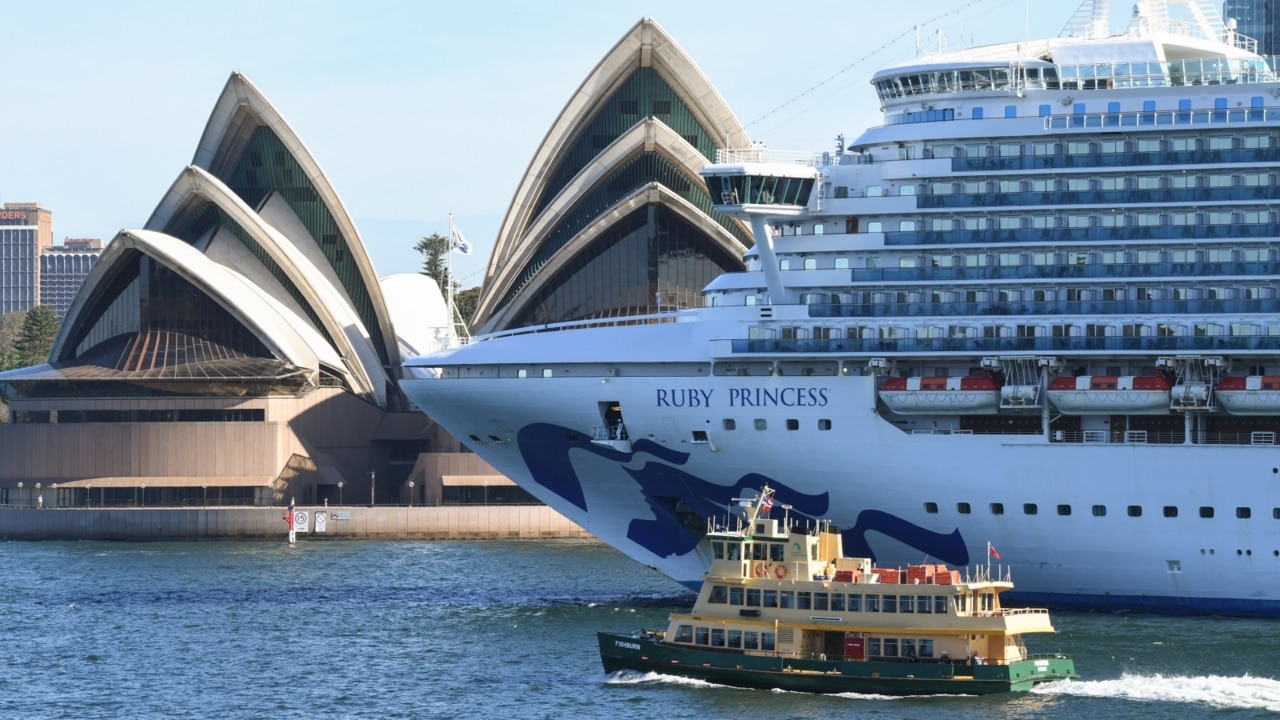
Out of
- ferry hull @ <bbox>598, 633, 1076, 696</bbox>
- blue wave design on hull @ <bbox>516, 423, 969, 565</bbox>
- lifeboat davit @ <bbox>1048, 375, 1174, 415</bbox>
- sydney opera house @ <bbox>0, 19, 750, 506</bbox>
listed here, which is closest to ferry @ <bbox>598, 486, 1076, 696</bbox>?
ferry hull @ <bbox>598, 633, 1076, 696</bbox>

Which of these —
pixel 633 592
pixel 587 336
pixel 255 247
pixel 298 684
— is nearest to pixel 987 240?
pixel 587 336

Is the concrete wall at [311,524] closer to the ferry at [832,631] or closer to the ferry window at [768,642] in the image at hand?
the ferry at [832,631]

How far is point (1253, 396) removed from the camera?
131 ft

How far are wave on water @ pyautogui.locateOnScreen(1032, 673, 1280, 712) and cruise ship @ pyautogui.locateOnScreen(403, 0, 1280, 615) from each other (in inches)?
257

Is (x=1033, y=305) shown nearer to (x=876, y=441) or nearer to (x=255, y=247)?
(x=876, y=441)

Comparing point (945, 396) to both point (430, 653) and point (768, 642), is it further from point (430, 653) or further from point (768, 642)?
point (430, 653)

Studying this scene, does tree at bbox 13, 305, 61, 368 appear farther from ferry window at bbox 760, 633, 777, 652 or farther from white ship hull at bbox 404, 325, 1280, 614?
ferry window at bbox 760, 633, 777, 652

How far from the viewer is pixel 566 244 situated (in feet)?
247

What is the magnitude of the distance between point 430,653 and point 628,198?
3682cm

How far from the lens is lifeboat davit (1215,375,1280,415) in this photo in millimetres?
39812

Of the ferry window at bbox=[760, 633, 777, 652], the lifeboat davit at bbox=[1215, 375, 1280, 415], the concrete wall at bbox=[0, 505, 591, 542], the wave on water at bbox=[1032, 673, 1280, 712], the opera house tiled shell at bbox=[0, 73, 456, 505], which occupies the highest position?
the opera house tiled shell at bbox=[0, 73, 456, 505]

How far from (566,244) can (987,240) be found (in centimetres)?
3450

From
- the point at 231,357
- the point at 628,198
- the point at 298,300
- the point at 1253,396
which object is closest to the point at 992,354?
the point at 1253,396

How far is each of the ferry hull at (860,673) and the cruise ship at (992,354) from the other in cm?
709
